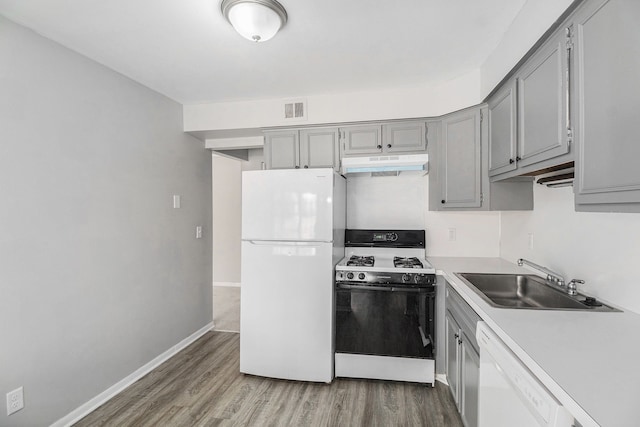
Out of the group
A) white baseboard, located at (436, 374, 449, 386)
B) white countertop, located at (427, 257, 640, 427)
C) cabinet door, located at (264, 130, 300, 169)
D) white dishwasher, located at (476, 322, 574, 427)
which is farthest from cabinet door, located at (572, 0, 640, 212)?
cabinet door, located at (264, 130, 300, 169)

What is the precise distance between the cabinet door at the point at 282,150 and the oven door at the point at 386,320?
4.28 ft

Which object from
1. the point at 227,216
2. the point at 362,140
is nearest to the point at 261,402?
the point at 362,140

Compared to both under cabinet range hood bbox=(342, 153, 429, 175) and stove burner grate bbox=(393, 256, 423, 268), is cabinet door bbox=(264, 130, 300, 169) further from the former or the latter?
stove burner grate bbox=(393, 256, 423, 268)

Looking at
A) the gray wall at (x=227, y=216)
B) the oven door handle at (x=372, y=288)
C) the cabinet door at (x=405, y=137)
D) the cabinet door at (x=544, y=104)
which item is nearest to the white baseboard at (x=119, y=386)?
the oven door handle at (x=372, y=288)

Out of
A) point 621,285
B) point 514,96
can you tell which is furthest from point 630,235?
point 514,96

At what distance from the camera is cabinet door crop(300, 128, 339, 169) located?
291 centimetres

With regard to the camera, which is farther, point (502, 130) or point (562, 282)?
point (502, 130)

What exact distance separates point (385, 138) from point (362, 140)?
211 mm

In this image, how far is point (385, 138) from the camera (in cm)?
282

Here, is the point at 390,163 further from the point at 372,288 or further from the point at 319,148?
the point at 372,288

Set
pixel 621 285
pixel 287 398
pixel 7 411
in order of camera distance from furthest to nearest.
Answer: pixel 287 398 → pixel 7 411 → pixel 621 285

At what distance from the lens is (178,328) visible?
3.07 meters

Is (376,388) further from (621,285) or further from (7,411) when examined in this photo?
(7,411)

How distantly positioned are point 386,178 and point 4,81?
2.77 metres
